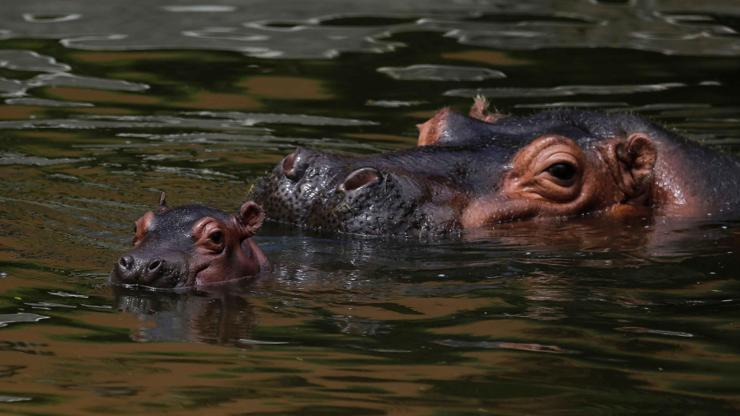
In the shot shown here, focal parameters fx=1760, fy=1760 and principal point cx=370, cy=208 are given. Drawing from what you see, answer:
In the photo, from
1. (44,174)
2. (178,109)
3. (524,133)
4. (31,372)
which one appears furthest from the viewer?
(178,109)

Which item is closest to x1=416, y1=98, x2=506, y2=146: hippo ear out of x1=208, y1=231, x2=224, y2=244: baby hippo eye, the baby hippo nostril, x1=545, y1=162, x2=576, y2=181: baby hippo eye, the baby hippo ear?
x1=545, y1=162, x2=576, y2=181: baby hippo eye

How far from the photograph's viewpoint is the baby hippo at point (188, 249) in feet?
24.9

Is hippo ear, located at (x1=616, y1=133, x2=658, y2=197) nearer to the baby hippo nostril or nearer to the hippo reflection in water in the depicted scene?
the hippo reflection in water

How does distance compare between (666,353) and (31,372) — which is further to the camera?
(666,353)

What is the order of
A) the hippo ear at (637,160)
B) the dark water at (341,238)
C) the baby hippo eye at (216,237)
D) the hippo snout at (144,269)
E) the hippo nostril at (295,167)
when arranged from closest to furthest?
the dark water at (341,238)
the hippo snout at (144,269)
the baby hippo eye at (216,237)
the hippo nostril at (295,167)
the hippo ear at (637,160)

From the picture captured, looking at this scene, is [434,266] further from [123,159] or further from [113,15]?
[113,15]

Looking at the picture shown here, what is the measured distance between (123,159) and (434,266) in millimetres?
3708

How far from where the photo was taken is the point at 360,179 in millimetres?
9016

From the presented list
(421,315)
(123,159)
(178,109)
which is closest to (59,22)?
(178,109)

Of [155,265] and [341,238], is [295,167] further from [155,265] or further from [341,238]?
[155,265]

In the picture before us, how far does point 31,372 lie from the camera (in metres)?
6.25

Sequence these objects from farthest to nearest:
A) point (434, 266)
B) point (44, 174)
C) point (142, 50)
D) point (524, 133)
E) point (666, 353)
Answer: point (142, 50), point (44, 174), point (524, 133), point (434, 266), point (666, 353)

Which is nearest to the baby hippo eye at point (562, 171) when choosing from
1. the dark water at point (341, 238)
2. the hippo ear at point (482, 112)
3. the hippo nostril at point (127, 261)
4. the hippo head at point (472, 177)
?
the hippo head at point (472, 177)

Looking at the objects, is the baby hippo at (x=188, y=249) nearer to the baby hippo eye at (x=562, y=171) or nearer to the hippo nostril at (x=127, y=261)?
the hippo nostril at (x=127, y=261)
